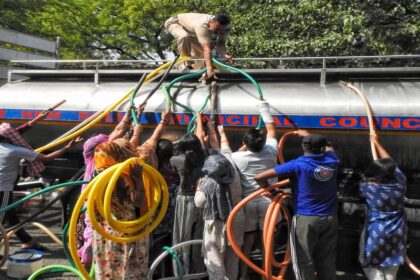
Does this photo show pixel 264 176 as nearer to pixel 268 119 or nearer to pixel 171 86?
pixel 268 119

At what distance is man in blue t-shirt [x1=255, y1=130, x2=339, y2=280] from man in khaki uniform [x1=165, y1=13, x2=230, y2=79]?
2.09 meters

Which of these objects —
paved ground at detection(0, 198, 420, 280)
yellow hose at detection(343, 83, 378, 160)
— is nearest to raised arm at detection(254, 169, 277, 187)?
yellow hose at detection(343, 83, 378, 160)

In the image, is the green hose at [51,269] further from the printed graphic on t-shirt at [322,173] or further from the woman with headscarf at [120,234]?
the printed graphic on t-shirt at [322,173]

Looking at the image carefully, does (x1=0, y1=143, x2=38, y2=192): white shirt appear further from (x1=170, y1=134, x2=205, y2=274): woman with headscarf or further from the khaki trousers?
the khaki trousers

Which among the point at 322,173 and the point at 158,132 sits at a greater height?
the point at 158,132

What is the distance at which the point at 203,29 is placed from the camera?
679 centimetres

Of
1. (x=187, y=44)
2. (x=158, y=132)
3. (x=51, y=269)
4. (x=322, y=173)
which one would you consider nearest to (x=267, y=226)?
(x=322, y=173)

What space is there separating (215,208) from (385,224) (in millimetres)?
1574

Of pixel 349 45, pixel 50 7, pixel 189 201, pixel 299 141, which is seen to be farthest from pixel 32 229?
pixel 50 7

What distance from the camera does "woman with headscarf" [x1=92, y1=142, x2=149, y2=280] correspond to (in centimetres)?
401

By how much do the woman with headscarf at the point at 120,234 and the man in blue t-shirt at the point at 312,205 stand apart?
3.96ft

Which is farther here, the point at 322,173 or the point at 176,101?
the point at 176,101

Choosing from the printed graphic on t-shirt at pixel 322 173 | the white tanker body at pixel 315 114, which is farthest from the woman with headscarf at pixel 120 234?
the white tanker body at pixel 315 114

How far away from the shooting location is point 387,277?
15.9 feet
